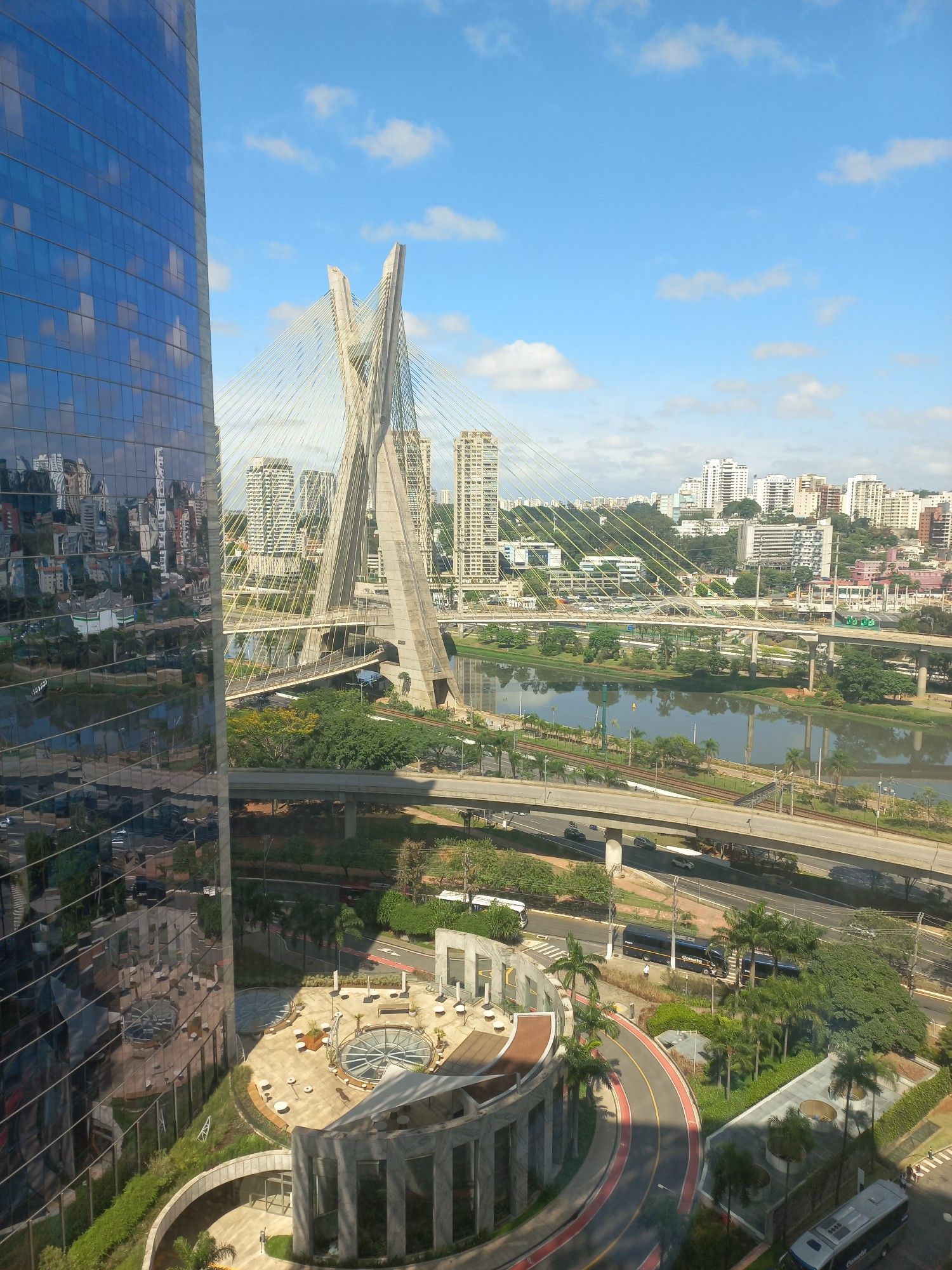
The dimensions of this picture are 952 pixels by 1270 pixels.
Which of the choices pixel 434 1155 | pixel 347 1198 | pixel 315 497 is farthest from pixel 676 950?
pixel 315 497

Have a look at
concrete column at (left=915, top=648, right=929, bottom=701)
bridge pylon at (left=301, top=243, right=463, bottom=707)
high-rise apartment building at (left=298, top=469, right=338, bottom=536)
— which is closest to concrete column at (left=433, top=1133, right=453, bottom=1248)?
bridge pylon at (left=301, top=243, right=463, bottom=707)

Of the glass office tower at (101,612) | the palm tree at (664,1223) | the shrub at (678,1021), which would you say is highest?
the glass office tower at (101,612)

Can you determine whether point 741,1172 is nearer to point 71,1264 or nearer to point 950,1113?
point 950,1113

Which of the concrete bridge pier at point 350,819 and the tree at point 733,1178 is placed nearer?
the tree at point 733,1178

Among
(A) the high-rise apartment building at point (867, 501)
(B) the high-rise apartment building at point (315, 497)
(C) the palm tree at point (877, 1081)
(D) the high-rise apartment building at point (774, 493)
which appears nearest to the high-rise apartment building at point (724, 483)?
(D) the high-rise apartment building at point (774, 493)

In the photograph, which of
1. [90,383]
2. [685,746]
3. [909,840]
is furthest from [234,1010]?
[685,746]

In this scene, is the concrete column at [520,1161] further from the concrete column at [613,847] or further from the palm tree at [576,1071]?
the concrete column at [613,847]

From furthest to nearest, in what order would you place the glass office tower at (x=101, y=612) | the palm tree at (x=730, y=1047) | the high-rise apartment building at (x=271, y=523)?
the high-rise apartment building at (x=271, y=523) → the palm tree at (x=730, y=1047) → the glass office tower at (x=101, y=612)
